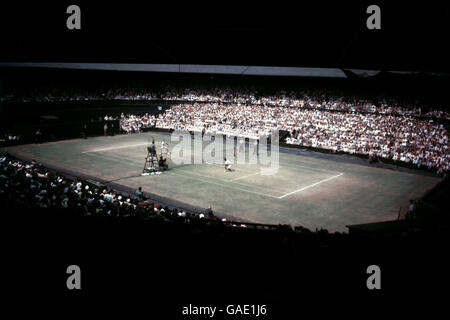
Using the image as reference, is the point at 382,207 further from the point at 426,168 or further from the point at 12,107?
the point at 12,107

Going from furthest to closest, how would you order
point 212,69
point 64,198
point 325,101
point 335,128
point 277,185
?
1. point 212,69
2. point 325,101
3. point 335,128
4. point 277,185
5. point 64,198

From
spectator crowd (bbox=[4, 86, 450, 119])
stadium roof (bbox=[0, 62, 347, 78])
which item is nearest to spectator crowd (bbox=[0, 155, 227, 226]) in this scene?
stadium roof (bbox=[0, 62, 347, 78])

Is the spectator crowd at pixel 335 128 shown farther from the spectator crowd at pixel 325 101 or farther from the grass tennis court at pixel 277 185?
the grass tennis court at pixel 277 185

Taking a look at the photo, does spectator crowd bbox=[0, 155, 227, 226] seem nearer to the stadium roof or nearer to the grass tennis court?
the grass tennis court

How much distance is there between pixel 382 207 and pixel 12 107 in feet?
130

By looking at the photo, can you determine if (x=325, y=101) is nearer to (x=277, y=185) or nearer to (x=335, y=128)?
(x=335, y=128)

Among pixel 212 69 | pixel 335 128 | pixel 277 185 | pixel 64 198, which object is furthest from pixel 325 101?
pixel 64 198

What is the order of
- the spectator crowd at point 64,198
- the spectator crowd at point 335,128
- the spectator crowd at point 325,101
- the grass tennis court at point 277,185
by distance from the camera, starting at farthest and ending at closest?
the spectator crowd at point 325,101 → the spectator crowd at point 335,128 → the grass tennis court at point 277,185 → the spectator crowd at point 64,198

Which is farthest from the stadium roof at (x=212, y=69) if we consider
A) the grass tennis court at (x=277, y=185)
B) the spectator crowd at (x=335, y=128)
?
the grass tennis court at (x=277, y=185)

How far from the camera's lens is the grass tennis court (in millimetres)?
18688

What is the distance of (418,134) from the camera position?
1286 inches

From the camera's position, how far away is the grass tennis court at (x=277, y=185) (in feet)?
61.3

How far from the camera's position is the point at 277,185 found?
945 inches

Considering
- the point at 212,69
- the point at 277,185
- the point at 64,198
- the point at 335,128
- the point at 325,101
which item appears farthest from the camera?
the point at 212,69
